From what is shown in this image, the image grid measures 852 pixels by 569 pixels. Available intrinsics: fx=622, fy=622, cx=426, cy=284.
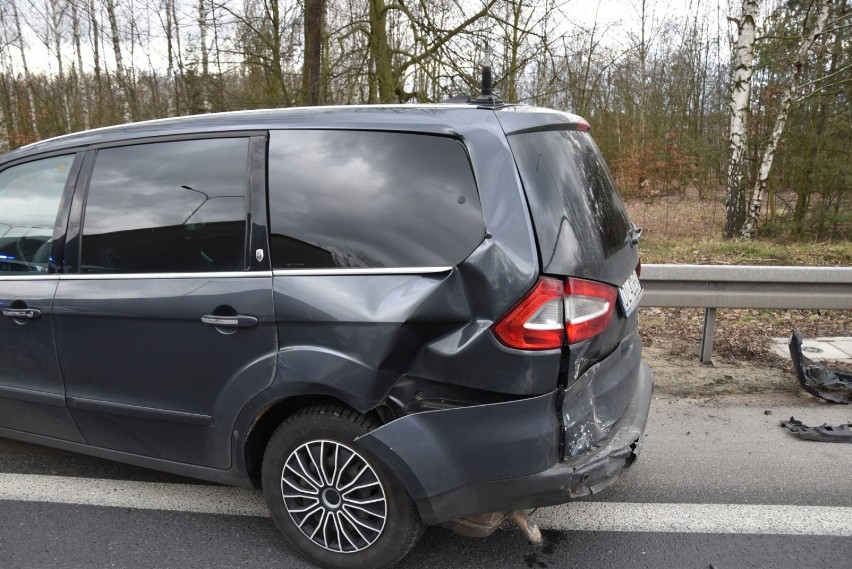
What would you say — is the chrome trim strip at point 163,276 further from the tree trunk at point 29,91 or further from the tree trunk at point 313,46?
the tree trunk at point 29,91

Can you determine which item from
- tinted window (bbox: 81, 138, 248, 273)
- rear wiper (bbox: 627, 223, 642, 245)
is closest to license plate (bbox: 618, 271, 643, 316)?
rear wiper (bbox: 627, 223, 642, 245)

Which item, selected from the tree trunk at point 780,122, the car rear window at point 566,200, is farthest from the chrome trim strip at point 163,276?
the tree trunk at point 780,122

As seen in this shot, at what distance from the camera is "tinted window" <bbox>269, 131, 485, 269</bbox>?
2273 mm

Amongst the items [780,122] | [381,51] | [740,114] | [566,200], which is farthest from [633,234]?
[780,122]

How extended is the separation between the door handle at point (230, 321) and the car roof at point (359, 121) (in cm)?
79

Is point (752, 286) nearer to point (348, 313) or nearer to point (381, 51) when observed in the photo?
point (348, 313)

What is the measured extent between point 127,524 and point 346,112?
212 centimetres

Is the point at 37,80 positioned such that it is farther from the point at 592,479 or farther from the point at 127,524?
the point at 592,479

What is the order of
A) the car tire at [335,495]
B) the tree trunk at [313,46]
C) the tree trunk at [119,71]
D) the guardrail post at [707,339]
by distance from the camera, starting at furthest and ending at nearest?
the tree trunk at [119,71]
the tree trunk at [313,46]
the guardrail post at [707,339]
the car tire at [335,495]

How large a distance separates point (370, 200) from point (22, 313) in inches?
73.6

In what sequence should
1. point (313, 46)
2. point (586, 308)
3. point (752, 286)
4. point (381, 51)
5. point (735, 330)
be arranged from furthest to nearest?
point (381, 51)
point (313, 46)
point (735, 330)
point (752, 286)
point (586, 308)

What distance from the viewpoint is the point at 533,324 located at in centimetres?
217

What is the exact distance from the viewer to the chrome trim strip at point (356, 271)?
2.25m

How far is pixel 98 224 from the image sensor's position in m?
2.89
